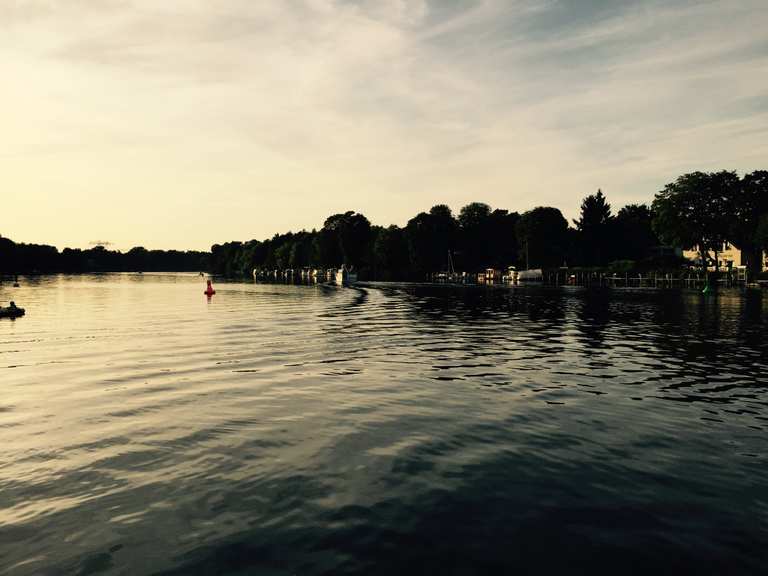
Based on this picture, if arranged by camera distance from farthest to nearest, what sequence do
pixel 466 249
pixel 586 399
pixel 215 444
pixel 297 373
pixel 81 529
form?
pixel 466 249 < pixel 297 373 < pixel 586 399 < pixel 215 444 < pixel 81 529

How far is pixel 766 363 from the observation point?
981 inches

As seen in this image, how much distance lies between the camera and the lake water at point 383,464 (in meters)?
8.14

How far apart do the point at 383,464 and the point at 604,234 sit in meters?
164

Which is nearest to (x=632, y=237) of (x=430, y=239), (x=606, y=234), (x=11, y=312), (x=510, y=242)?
(x=606, y=234)

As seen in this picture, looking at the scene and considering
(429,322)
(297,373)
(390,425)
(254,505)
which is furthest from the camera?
(429,322)

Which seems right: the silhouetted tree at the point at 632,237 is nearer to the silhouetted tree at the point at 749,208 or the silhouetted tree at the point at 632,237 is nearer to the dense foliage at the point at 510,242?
the dense foliage at the point at 510,242

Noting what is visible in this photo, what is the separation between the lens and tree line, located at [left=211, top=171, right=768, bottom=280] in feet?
355

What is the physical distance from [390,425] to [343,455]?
8.77 ft

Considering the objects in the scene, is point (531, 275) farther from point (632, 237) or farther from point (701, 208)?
point (701, 208)

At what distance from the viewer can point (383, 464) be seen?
39.0ft

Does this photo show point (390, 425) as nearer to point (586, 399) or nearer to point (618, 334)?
point (586, 399)

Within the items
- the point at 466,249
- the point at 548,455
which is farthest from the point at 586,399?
Result: the point at 466,249

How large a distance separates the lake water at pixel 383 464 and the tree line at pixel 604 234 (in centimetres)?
9080

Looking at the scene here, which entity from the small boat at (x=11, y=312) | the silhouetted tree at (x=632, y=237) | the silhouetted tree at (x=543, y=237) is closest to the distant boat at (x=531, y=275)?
the silhouetted tree at (x=543, y=237)
